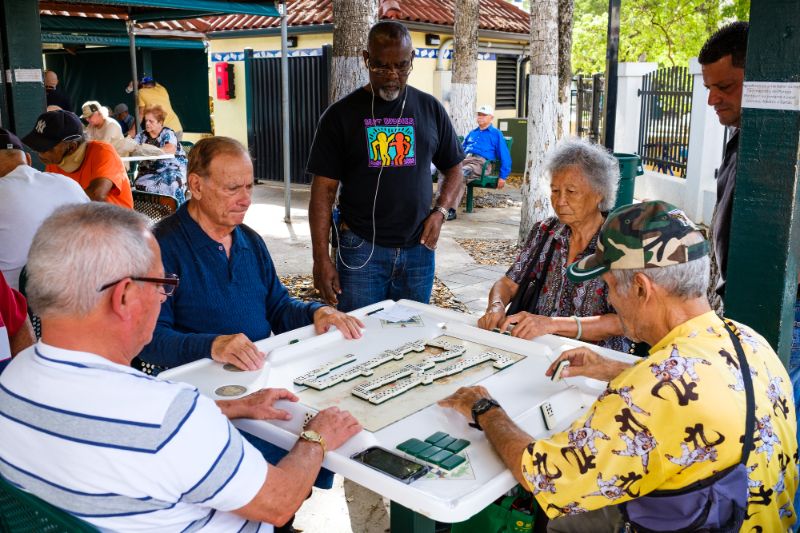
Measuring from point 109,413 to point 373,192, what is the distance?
2492 millimetres

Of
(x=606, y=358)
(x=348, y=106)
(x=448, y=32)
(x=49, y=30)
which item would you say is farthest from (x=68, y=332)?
(x=448, y=32)

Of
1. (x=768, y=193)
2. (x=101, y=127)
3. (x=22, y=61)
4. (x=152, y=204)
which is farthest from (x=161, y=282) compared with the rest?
(x=101, y=127)

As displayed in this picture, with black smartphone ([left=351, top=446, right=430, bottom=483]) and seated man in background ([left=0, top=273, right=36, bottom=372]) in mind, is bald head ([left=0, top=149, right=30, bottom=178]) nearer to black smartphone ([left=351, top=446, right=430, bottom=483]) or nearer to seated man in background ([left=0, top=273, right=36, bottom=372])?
seated man in background ([left=0, top=273, right=36, bottom=372])

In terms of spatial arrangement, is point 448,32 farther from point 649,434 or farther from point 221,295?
Result: point 649,434

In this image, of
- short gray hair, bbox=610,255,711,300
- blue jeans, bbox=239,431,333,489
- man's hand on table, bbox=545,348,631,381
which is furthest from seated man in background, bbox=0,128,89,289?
short gray hair, bbox=610,255,711,300

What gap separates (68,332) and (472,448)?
1.03 meters

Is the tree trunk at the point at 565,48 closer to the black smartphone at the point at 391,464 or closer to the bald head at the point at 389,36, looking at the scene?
the bald head at the point at 389,36

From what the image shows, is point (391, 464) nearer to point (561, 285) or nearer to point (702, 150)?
point (561, 285)

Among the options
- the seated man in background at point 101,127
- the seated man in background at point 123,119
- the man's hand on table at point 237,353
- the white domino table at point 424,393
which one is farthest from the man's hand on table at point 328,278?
the seated man in background at point 123,119

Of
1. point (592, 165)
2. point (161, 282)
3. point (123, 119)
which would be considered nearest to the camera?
point (161, 282)

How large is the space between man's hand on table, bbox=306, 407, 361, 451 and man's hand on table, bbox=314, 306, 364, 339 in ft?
2.50

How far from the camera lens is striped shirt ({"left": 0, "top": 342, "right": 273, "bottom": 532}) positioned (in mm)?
1506

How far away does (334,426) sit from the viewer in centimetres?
200

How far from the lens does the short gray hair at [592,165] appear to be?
327 cm
